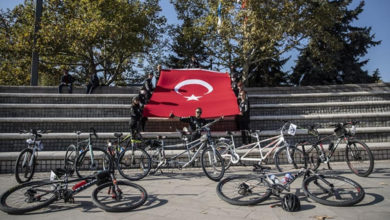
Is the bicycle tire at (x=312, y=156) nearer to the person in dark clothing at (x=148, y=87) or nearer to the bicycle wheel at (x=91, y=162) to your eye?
the bicycle wheel at (x=91, y=162)

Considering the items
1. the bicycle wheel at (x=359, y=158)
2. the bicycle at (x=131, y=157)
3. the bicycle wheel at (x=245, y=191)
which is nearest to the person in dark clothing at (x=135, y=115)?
the bicycle at (x=131, y=157)

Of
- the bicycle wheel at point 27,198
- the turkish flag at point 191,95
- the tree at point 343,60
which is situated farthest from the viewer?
the tree at point 343,60

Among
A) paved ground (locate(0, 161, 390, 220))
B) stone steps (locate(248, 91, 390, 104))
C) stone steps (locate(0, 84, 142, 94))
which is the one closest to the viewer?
paved ground (locate(0, 161, 390, 220))

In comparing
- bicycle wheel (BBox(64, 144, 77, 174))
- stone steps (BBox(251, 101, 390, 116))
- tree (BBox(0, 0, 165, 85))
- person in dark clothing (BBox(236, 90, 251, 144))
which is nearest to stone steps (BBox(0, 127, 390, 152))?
person in dark clothing (BBox(236, 90, 251, 144))

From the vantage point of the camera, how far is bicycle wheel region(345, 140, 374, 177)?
5.55 metres

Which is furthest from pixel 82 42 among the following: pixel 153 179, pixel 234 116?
pixel 153 179

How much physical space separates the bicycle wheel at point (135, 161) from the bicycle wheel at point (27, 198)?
212cm

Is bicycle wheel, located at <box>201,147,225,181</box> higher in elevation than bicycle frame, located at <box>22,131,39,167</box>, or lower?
lower

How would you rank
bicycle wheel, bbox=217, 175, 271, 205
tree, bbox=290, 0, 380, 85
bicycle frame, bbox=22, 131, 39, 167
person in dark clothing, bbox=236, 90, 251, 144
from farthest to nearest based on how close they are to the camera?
tree, bbox=290, 0, 380, 85 < person in dark clothing, bbox=236, 90, 251, 144 < bicycle frame, bbox=22, 131, 39, 167 < bicycle wheel, bbox=217, 175, 271, 205

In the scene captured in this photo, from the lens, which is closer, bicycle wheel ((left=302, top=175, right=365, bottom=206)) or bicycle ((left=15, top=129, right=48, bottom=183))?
bicycle wheel ((left=302, top=175, right=365, bottom=206))

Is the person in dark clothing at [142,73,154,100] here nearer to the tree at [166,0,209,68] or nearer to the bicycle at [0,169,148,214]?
the bicycle at [0,169,148,214]

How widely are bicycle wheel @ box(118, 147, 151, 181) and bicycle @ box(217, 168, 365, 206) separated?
2.47 m

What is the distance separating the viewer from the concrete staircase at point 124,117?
783cm

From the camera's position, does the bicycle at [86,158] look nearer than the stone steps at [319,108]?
Yes
